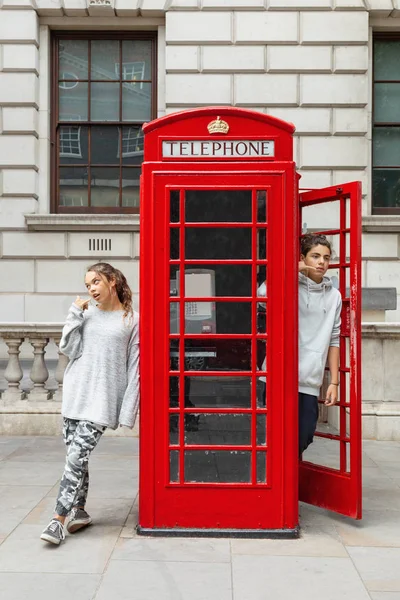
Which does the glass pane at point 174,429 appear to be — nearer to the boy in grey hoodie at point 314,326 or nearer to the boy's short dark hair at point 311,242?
the boy in grey hoodie at point 314,326

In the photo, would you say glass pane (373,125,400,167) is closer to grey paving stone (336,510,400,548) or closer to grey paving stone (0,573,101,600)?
grey paving stone (336,510,400,548)

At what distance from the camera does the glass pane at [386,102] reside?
12.2 meters

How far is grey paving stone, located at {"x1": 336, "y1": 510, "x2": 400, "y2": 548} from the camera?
4289 millimetres

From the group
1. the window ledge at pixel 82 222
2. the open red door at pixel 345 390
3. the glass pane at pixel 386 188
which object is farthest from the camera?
the glass pane at pixel 386 188

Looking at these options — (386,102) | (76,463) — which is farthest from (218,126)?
(386,102)

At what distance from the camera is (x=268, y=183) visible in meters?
4.24

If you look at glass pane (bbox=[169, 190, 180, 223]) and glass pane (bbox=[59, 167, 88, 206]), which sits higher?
glass pane (bbox=[59, 167, 88, 206])

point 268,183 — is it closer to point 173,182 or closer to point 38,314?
point 173,182

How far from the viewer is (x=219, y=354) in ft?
14.1

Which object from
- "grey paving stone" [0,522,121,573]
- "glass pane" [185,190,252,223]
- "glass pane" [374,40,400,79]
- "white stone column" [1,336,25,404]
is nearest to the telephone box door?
"glass pane" [185,190,252,223]

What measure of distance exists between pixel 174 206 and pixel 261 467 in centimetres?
162

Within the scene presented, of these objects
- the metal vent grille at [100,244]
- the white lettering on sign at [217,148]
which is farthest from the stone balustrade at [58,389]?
the metal vent grille at [100,244]

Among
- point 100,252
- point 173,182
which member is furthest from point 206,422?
point 100,252

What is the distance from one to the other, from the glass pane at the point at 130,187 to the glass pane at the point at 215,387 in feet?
26.5
